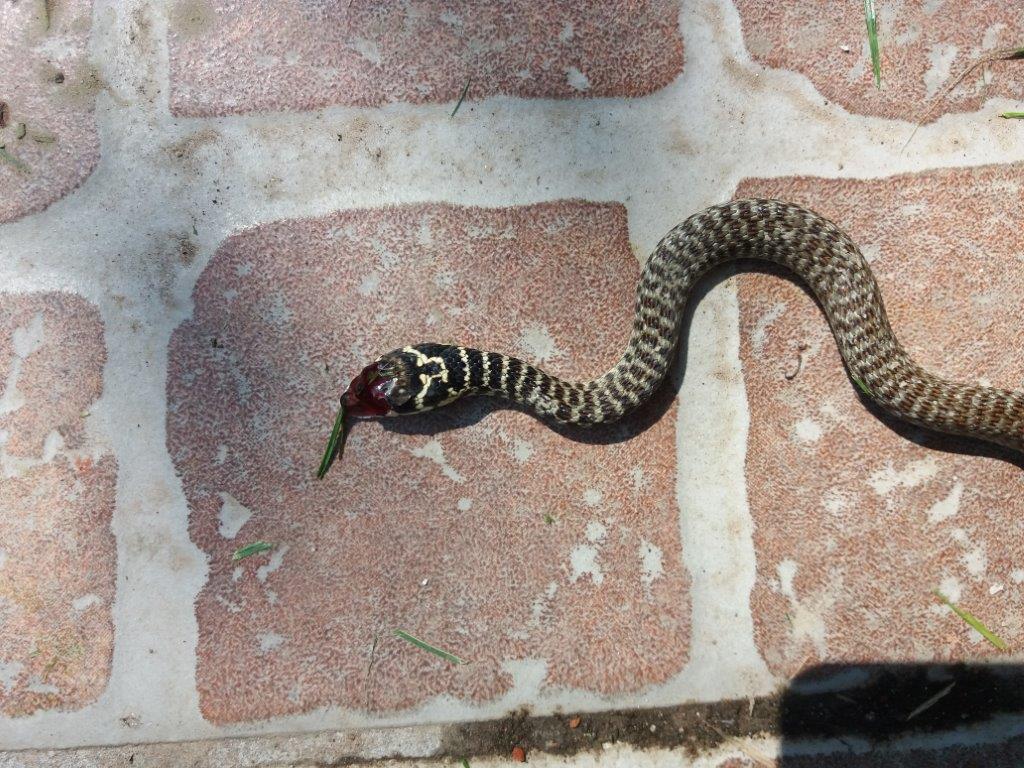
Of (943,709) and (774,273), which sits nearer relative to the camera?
(943,709)

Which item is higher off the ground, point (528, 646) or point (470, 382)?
point (470, 382)

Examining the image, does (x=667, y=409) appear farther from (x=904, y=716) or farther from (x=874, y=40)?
(x=874, y=40)

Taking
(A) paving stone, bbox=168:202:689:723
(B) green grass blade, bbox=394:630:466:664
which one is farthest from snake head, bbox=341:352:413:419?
(B) green grass blade, bbox=394:630:466:664

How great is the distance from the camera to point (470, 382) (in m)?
2.86

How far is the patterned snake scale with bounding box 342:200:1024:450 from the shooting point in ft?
9.19

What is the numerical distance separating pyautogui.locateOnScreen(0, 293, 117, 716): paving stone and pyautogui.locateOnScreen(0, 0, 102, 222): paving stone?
515mm

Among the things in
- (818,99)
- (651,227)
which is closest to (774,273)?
(651,227)

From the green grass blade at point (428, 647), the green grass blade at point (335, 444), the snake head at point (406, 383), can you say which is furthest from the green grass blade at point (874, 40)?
the green grass blade at point (428, 647)

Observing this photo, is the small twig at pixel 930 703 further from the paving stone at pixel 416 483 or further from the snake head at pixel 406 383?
the snake head at pixel 406 383

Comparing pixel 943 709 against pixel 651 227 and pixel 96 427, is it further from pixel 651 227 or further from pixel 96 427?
pixel 96 427

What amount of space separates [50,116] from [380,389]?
2.00m

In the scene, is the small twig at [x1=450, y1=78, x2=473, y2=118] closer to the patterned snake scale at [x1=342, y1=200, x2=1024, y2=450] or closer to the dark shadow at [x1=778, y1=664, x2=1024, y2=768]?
the patterned snake scale at [x1=342, y1=200, x2=1024, y2=450]

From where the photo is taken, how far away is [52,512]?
2.95 metres

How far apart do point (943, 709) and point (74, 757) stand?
12.1ft
